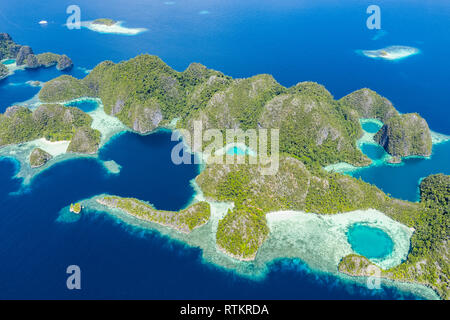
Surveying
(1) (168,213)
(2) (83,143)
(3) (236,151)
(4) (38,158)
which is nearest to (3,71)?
(4) (38,158)

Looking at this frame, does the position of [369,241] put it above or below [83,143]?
below

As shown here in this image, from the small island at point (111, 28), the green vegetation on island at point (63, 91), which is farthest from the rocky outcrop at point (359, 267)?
the small island at point (111, 28)

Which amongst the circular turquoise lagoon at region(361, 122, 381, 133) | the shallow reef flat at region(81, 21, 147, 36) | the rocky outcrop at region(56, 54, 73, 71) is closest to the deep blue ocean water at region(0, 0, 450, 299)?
the rocky outcrop at region(56, 54, 73, 71)

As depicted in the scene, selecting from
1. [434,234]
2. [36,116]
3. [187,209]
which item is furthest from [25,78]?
[434,234]

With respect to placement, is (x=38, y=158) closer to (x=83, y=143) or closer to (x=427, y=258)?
(x=83, y=143)

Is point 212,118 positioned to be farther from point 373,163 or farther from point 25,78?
point 25,78

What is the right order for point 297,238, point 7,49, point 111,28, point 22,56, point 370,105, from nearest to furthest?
point 297,238
point 370,105
point 22,56
point 7,49
point 111,28
